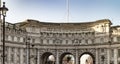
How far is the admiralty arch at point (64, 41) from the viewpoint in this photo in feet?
348

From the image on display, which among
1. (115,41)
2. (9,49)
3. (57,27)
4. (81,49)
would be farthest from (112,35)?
(9,49)

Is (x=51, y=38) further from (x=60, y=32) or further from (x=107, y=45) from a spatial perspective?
(x=107, y=45)

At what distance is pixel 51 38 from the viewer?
11519 centimetres

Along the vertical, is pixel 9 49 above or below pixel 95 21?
below

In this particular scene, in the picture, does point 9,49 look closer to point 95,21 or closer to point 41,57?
point 41,57

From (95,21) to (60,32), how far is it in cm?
1334

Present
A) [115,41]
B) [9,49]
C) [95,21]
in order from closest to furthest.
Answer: [9,49], [115,41], [95,21]

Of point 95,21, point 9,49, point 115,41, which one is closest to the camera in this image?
point 9,49

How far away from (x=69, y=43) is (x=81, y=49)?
16.1 ft

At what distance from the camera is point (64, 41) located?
115500 millimetres

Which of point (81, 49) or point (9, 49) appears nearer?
point (9, 49)

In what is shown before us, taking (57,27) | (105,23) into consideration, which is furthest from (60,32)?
(105,23)

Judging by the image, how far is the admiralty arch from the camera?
10612cm

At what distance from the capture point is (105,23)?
110 m
